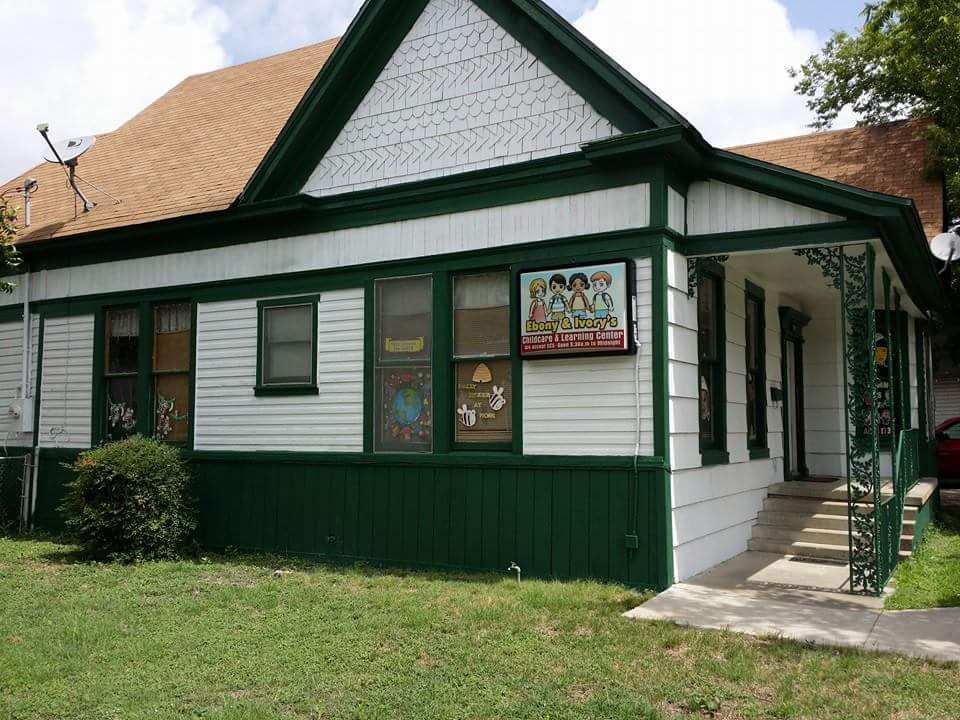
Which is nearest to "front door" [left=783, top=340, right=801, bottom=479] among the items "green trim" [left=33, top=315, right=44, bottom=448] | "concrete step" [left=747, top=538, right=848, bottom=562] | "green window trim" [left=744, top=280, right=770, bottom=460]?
"green window trim" [left=744, top=280, right=770, bottom=460]

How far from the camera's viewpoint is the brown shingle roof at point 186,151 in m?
13.0

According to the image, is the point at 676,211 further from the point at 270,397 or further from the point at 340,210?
the point at 270,397

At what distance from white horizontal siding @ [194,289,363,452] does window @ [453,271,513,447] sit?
1.29m

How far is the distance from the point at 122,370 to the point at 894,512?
33.0ft

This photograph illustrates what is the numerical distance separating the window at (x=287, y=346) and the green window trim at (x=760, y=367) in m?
5.41

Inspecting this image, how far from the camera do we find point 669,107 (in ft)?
28.7

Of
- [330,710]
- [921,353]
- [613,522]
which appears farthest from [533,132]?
[921,353]

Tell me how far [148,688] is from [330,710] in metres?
1.34

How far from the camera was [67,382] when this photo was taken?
13.4m

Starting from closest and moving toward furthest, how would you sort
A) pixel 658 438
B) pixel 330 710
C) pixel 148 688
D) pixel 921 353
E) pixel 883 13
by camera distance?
pixel 330 710 → pixel 148 688 → pixel 658 438 → pixel 921 353 → pixel 883 13

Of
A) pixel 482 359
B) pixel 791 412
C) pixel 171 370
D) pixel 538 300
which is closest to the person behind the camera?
pixel 538 300

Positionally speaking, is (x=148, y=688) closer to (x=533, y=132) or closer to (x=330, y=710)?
(x=330, y=710)

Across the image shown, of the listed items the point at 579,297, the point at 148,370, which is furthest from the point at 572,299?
the point at 148,370

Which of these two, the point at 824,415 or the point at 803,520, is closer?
the point at 803,520
